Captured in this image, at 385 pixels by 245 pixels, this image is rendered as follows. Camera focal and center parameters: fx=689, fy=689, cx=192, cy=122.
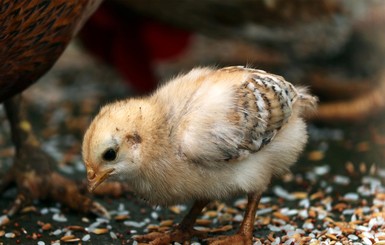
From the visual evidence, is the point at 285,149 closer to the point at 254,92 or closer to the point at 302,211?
the point at 254,92

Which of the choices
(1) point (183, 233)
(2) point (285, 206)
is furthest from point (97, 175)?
(2) point (285, 206)

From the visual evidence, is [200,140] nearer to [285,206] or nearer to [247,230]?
[247,230]

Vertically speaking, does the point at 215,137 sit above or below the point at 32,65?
below

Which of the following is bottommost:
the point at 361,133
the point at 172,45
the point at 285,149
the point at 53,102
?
the point at 285,149

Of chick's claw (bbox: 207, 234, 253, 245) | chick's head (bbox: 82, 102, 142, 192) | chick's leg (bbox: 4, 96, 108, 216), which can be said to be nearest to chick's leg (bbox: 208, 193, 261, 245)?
chick's claw (bbox: 207, 234, 253, 245)

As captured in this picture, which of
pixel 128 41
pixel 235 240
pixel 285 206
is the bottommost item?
pixel 235 240

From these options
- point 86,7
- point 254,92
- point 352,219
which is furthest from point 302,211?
point 86,7
